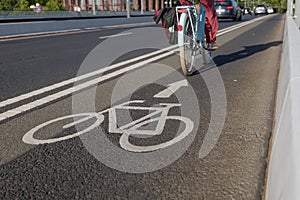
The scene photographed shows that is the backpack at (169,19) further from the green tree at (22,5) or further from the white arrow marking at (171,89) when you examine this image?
the green tree at (22,5)

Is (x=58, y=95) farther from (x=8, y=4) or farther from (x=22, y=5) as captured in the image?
(x=8, y=4)

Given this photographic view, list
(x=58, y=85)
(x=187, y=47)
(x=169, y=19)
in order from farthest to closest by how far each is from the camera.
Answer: (x=187, y=47) < (x=169, y=19) < (x=58, y=85)

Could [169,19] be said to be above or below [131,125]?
above

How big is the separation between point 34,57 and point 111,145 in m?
6.57

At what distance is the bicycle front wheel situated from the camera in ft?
20.3

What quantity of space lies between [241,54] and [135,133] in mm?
6627

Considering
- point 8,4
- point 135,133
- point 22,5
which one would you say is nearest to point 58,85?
point 135,133

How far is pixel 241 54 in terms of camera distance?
31.6 feet

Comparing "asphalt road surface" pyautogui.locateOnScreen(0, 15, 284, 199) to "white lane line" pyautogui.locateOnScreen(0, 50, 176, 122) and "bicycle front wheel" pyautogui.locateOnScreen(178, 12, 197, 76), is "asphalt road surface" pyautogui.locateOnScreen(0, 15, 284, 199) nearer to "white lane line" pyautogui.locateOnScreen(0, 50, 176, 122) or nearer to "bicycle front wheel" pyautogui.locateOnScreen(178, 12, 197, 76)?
"white lane line" pyautogui.locateOnScreen(0, 50, 176, 122)

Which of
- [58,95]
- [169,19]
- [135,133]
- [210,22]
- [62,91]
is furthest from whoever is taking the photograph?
[210,22]

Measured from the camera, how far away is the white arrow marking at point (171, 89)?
514cm

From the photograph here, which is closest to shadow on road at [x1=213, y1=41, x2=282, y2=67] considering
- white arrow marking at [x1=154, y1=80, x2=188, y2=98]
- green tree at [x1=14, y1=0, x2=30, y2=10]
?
white arrow marking at [x1=154, y1=80, x2=188, y2=98]

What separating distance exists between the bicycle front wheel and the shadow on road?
4.30 ft

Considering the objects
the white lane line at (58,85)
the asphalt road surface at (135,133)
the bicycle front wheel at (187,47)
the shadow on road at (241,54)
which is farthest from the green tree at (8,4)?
the bicycle front wheel at (187,47)
